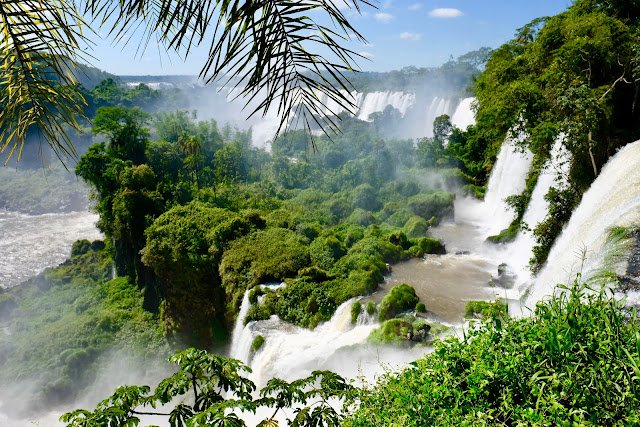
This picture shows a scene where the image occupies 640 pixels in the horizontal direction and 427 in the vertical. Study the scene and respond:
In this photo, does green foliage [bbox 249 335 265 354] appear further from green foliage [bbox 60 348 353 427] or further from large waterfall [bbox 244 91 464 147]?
large waterfall [bbox 244 91 464 147]

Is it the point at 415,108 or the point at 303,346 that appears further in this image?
the point at 415,108

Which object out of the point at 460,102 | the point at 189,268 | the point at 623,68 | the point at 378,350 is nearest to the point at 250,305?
the point at 189,268

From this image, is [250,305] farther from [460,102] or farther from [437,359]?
[460,102]

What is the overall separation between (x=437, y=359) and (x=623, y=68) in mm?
12167

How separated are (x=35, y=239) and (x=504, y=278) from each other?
3517 centimetres

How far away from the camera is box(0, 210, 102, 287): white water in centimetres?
2941

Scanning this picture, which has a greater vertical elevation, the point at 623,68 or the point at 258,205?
the point at 623,68

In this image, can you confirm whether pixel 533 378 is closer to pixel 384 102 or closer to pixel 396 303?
pixel 396 303

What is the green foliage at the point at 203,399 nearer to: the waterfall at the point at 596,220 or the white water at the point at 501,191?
the waterfall at the point at 596,220

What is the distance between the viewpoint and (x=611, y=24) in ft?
41.6

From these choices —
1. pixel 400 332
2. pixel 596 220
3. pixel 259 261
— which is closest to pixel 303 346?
pixel 400 332

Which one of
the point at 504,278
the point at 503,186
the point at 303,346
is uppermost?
the point at 503,186

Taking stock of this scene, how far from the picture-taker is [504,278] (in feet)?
41.5

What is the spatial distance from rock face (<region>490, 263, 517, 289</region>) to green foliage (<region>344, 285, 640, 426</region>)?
29.4 ft
